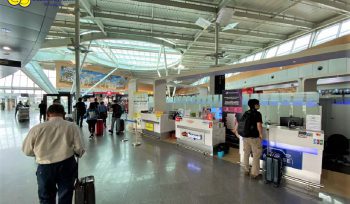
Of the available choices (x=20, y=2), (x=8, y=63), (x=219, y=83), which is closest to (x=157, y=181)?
(x=20, y=2)

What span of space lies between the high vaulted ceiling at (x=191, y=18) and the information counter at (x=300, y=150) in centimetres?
596

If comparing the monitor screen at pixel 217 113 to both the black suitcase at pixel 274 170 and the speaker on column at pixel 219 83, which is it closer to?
the speaker on column at pixel 219 83

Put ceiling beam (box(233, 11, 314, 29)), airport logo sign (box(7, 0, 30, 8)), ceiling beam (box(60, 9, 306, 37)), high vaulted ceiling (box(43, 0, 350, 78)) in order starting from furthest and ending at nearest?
ceiling beam (box(60, 9, 306, 37)), ceiling beam (box(233, 11, 314, 29)), high vaulted ceiling (box(43, 0, 350, 78)), airport logo sign (box(7, 0, 30, 8))

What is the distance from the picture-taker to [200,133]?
224 inches

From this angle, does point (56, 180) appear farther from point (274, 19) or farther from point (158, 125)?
point (274, 19)

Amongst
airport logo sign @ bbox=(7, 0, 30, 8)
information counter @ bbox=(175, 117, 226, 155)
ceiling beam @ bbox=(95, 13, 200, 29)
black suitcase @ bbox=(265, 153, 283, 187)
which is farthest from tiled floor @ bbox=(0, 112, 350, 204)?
ceiling beam @ bbox=(95, 13, 200, 29)

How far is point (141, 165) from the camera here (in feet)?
14.3

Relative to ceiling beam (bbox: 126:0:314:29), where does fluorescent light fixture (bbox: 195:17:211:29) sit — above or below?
below

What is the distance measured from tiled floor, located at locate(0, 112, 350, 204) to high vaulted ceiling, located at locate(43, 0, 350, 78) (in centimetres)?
599

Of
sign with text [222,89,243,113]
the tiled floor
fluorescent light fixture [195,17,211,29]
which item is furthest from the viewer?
fluorescent light fixture [195,17,211,29]

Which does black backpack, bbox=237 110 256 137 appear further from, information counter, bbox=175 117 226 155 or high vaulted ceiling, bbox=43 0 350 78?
high vaulted ceiling, bbox=43 0 350 78

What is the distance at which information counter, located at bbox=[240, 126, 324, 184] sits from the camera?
3.46 metres

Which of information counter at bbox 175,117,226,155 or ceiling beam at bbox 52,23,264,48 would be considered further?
ceiling beam at bbox 52,23,264,48

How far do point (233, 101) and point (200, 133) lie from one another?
1.46 m
